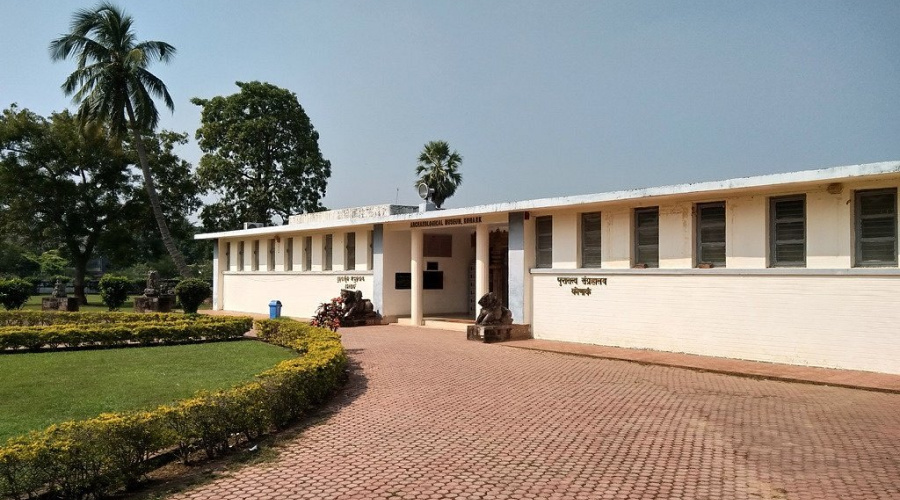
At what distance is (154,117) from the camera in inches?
1289

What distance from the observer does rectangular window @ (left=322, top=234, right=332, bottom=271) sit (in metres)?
25.2

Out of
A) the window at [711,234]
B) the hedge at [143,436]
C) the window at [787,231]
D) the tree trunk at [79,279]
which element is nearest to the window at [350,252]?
the window at [711,234]

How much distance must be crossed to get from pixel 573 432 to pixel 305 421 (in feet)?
10.3

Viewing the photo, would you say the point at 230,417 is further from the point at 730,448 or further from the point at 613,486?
the point at 730,448

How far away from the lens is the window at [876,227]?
1127 cm

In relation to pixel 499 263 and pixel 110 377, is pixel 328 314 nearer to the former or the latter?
pixel 499 263

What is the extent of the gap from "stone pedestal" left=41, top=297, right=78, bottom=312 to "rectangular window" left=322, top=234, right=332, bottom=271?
1007 cm

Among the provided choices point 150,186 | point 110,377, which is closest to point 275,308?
point 110,377

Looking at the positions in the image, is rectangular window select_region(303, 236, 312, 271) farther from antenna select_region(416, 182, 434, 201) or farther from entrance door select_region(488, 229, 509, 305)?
entrance door select_region(488, 229, 509, 305)

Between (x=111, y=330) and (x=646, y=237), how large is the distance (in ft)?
41.1

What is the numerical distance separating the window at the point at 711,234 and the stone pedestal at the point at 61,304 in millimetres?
23396

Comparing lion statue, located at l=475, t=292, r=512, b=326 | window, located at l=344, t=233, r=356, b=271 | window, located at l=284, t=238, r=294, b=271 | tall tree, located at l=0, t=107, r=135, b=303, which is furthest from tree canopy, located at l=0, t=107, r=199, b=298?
lion statue, located at l=475, t=292, r=512, b=326

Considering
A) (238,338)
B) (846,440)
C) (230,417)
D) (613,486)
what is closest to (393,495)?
(613,486)

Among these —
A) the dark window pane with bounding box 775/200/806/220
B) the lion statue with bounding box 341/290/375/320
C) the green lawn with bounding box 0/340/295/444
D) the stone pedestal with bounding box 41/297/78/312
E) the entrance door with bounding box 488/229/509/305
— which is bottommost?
the green lawn with bounding box 0/340/295/444
